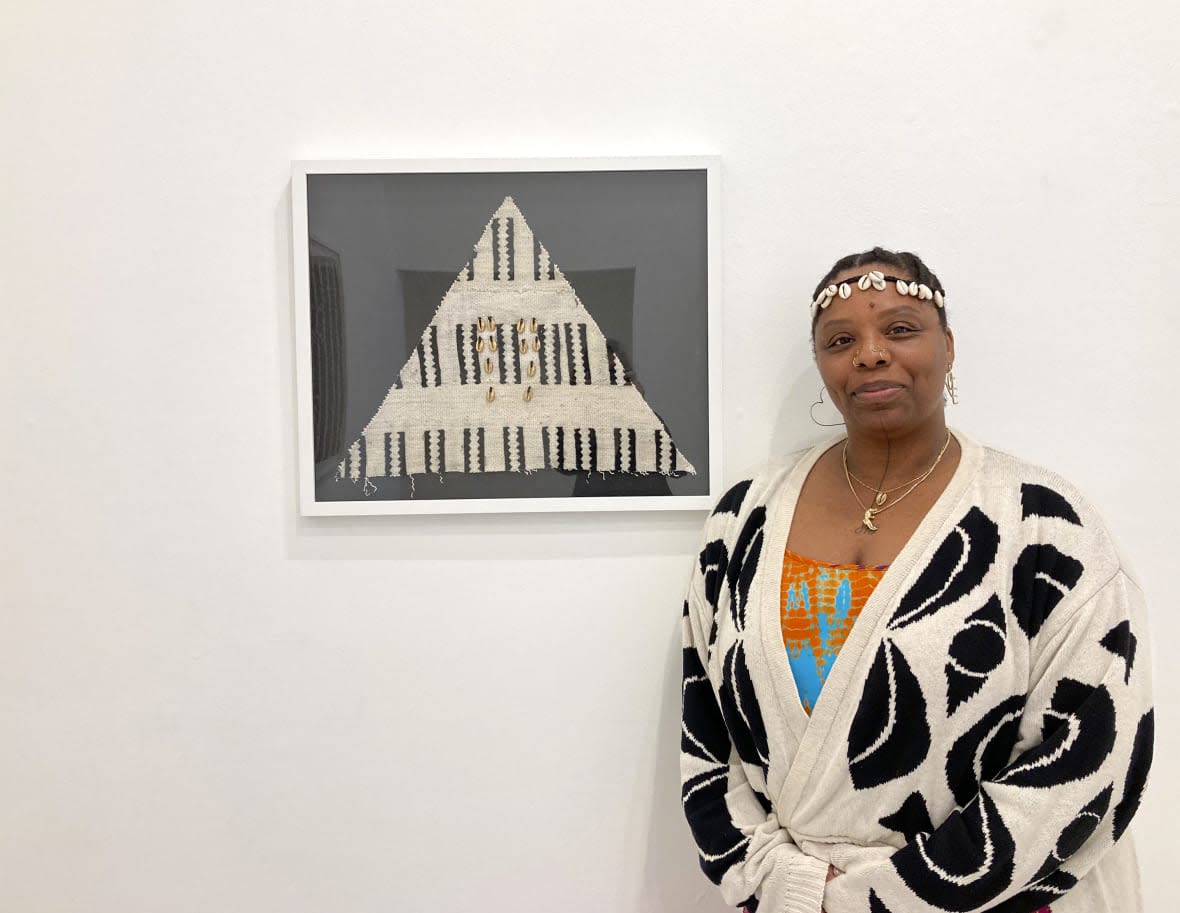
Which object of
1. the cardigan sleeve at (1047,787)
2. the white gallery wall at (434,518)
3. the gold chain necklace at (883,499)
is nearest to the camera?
the cardigan sleeve at (1047,787)

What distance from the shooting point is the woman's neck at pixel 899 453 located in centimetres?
112

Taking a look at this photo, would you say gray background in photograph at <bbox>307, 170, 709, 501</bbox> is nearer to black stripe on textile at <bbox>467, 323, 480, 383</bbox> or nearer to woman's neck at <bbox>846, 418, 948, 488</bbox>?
black stripe on textile at <bbox>467, 323, 480, 383</bbox>

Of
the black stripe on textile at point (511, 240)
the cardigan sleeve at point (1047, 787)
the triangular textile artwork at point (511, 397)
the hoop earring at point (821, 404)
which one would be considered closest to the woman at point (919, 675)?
the cardigan sleeve at point (1047, 787)

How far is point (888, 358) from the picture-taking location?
1067 mm

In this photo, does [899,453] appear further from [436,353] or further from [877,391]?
[436,353]

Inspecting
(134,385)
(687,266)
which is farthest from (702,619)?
(134,385)

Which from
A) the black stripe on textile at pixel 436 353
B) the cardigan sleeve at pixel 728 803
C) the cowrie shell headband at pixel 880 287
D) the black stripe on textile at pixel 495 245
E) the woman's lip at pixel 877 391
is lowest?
the cardigan sleeve at pixel 728 803

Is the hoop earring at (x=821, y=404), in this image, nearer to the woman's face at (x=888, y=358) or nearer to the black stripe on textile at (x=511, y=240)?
the woman's face at (x=888, y=358)

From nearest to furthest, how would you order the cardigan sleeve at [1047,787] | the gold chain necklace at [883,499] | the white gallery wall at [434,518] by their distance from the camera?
the cardigan sleeve at [1047,787] → the gold chain necklace at [883,499] → the white gallery wall at [434,518]

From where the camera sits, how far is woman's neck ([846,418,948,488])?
112 centimetres

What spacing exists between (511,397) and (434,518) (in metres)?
0.22

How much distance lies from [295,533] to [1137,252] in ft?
4.34

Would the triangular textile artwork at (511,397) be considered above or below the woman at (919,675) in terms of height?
above

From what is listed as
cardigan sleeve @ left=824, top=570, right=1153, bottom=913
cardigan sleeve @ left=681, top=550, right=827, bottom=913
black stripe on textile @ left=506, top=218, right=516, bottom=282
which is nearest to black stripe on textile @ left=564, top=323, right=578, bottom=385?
black stripe on textile @ left=506, top=218, right=516, bottom=282
